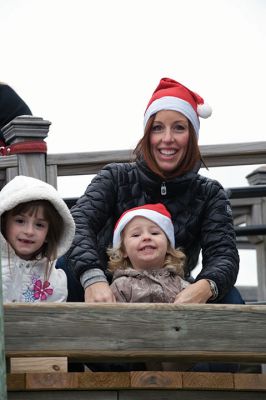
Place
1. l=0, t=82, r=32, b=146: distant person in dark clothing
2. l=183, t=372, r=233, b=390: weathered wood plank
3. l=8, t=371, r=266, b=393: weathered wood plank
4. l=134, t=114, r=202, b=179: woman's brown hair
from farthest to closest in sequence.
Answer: l=0, t=82, r=32, b=146: distant person in dark clothing, l=134, t=114, r=202, b=179: woman's brown hair, l=183, t=372, r=233, b=390: weathered wood plank, l=8, t=371, r=266, b=393: weathered wood plank

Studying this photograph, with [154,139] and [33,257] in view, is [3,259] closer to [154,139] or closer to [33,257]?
[33,257]

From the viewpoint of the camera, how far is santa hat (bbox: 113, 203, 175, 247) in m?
7.08

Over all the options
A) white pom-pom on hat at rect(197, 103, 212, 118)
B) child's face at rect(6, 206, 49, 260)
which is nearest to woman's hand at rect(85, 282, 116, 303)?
child's face at rect(6, 206, 49, 260)

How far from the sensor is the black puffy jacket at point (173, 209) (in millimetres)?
7184

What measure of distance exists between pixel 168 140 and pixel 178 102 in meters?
0.35

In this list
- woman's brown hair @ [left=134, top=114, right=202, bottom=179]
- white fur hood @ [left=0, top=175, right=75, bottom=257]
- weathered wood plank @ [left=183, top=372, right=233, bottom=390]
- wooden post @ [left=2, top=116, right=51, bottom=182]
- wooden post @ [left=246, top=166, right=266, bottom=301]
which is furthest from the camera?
wooden post @ [left=246, top=166, right=266, bottom=301]

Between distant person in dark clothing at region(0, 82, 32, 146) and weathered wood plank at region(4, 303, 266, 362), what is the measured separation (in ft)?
11.7

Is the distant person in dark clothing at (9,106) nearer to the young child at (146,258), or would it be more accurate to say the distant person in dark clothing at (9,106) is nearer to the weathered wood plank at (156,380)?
the young child at (146,258)

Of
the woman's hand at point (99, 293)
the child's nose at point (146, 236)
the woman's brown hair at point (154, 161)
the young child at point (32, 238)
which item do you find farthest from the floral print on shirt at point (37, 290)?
the woman's brown hair at point (154, 161)

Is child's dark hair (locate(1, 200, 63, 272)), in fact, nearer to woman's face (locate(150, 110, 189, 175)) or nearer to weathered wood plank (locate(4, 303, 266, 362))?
woman's face (locate(150, 110, 189, 175))

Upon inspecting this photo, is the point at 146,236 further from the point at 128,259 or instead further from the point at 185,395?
the point at 185,395

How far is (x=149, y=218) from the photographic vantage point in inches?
279

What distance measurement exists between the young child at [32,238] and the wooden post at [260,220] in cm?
461

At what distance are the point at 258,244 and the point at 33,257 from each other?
5006mm
